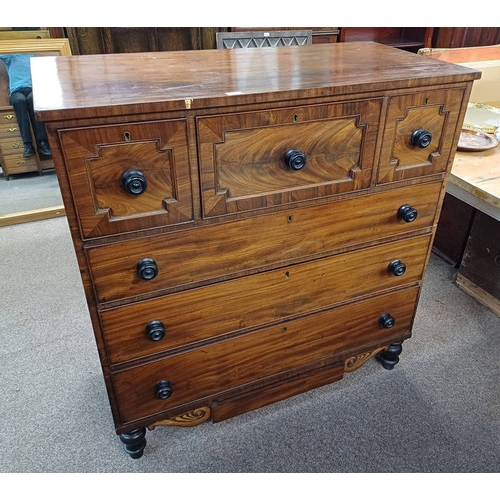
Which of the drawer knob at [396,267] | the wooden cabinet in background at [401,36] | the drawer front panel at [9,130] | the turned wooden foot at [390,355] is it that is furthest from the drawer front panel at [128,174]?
the wooden cabinet in background at [401,36]

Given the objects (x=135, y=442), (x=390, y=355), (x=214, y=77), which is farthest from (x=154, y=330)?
(x=390, y=355)

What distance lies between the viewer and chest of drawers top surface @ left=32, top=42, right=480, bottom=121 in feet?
2.81

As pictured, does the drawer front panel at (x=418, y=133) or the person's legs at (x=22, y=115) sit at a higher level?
the drawer front panel at (x=418, y=133)

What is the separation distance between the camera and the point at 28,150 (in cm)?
262

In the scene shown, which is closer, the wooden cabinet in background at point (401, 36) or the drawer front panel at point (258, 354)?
the drawer front panel at point (258, 354)

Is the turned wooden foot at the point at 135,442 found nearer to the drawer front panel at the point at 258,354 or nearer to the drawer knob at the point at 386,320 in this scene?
the drawer front panel at the point at 258,354

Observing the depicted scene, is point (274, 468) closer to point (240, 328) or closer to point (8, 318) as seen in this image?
point (240, 328)

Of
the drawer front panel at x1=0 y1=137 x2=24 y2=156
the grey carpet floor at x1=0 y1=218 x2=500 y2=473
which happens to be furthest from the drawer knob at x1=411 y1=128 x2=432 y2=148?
the drawer front panel at x1=0 y1=137 x2=24 y2=156

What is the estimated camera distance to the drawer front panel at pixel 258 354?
47.8 inches

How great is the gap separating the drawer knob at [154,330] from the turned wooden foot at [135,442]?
368 millimetres

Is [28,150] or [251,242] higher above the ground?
[251,242]

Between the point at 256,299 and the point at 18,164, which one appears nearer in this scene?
the point at 256,299

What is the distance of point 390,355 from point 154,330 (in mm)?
947

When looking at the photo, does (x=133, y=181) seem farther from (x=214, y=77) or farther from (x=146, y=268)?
(x=214, y=77)
